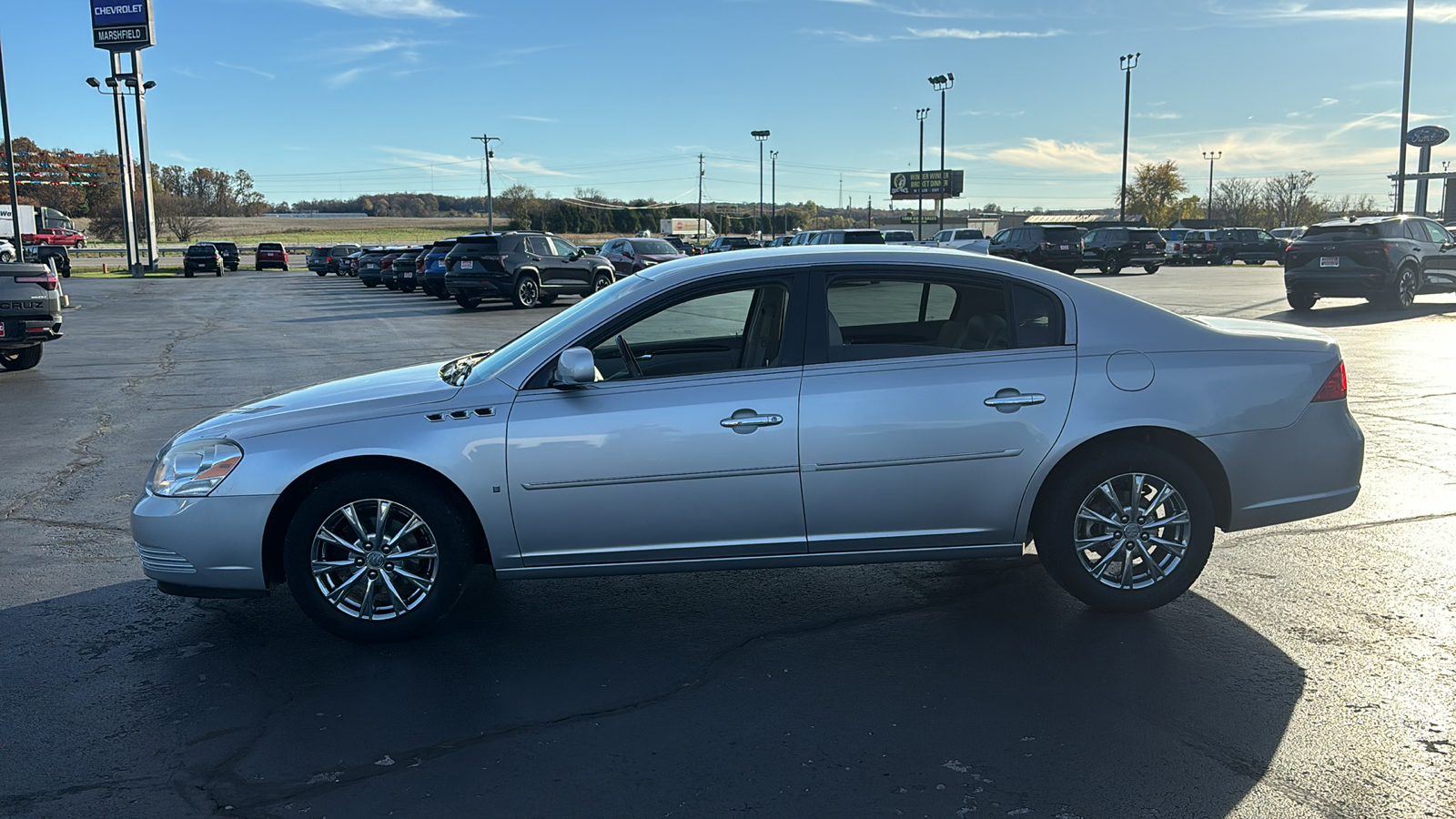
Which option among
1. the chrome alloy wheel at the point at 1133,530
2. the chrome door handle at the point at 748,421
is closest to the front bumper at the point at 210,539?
the chrome door handle at the point at 748,421

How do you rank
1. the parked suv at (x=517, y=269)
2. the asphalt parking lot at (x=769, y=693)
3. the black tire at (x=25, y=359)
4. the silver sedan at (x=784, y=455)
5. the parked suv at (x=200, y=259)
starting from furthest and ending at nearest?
1. the parked suv at (x=200, y=259)
2. the parked suv at (x=517, y=269)
3. the black tire at (x=25, y=359)
4. the silver sedan at (x=784, y=455)
5. the asphalt parking lot at (x=769, y=693)

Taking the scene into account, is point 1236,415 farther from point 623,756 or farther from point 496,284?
point 496,284

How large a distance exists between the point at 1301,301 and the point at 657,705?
20098 mm

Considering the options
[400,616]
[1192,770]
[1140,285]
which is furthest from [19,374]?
[1140,285]


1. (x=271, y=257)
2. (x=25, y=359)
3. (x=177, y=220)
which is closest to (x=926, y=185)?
(x=271, y=257)

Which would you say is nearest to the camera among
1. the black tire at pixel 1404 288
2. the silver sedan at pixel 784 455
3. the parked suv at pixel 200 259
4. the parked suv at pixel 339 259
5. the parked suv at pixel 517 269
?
the silver sedan at pixel 784 455

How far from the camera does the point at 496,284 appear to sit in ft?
82.6

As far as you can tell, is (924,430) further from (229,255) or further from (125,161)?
(229,255)

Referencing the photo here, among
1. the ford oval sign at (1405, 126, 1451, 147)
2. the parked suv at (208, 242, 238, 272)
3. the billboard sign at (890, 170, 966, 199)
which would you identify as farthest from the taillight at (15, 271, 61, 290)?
the billboard sign at (890, 170, 966, 199)

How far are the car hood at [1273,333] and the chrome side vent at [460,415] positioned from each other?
3.31m

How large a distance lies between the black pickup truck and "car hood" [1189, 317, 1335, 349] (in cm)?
4730

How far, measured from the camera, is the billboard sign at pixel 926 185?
98.7m

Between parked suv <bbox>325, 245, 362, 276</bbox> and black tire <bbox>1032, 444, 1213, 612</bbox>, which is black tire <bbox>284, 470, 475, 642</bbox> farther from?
parked suv <bbox>325, 245, 362, 276</bbox>

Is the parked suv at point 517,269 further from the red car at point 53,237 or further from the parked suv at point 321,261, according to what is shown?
the red car at point 53,237
